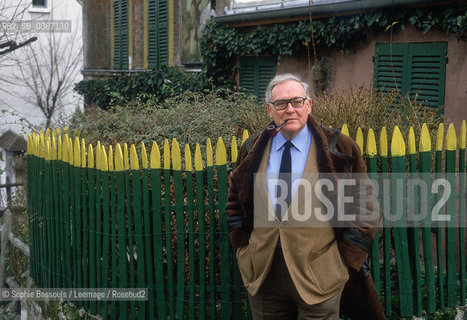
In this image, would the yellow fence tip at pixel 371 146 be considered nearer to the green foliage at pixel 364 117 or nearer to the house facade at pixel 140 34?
the green foliage at pixel 364 117

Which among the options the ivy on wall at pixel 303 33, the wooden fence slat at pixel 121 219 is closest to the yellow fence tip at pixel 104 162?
the wooden fence slat at pixel 121 219

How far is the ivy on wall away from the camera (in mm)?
6996

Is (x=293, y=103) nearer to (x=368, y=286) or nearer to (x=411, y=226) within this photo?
(x=368, y=286)

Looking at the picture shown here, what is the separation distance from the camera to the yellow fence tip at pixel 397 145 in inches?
166

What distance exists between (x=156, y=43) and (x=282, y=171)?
1025 cm

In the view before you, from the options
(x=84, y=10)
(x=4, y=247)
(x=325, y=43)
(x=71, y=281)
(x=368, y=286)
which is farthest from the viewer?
(x=84, y=10)

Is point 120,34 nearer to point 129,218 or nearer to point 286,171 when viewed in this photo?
point 129,218

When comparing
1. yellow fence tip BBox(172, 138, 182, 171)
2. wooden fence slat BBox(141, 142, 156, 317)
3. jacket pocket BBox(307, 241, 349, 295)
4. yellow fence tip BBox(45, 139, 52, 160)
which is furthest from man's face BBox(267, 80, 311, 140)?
yellow fence tip BBox(45, 139, 52, 160)

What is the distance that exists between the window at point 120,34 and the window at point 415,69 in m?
8.08

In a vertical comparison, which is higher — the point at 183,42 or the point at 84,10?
the point at 84,10

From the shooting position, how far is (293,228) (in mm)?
3240

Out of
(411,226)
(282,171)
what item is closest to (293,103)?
(282,171)

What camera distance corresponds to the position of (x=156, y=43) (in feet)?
42.8

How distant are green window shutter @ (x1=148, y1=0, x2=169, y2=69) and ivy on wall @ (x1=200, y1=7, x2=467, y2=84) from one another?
8.15ft
